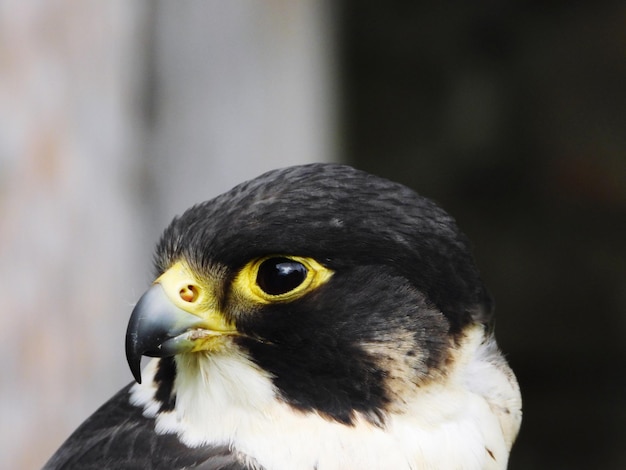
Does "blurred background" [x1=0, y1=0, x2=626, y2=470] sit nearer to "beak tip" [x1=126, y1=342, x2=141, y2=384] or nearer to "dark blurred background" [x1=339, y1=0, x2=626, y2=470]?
"dark blurred background" [x1=339, y1=0, x2=626, y2=470]

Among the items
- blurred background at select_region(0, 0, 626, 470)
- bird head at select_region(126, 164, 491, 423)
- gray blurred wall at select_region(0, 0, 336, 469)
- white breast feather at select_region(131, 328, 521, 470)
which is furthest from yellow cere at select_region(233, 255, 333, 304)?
blurred background at select_region(0, 0, 626, 470)

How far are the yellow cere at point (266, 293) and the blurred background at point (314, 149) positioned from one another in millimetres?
1594

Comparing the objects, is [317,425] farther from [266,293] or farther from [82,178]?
[82,178]

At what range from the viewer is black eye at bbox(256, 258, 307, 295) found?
2121 millimetres

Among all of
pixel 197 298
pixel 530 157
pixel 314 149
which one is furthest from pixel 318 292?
pixel 530 157

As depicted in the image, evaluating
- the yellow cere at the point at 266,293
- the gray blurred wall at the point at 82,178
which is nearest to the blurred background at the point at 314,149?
the gray blurred wall at the point at 82,178

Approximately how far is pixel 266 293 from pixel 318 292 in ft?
0.34

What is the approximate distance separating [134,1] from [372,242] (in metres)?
1.99

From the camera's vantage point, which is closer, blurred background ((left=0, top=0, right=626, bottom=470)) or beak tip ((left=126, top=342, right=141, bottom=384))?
beak tip ((left=126, top=342, right=141, bottom=384))

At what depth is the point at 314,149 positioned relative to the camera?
4840 mm

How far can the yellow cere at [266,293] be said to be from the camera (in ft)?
7.02

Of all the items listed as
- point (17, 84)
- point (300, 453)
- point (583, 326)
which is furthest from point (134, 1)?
point (583, 326)

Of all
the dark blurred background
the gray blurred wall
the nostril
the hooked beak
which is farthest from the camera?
the dark blurred background

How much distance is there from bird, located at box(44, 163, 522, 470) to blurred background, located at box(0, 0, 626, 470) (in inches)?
57.8
